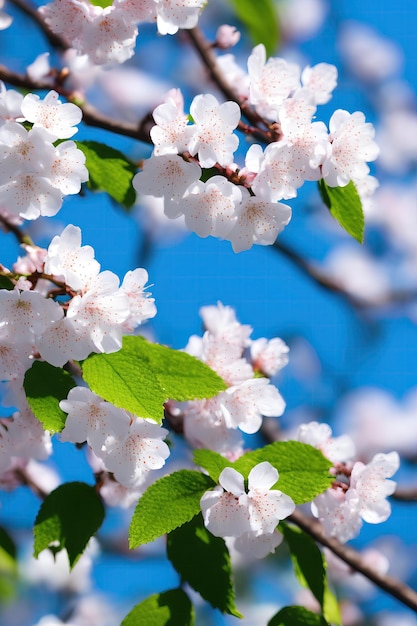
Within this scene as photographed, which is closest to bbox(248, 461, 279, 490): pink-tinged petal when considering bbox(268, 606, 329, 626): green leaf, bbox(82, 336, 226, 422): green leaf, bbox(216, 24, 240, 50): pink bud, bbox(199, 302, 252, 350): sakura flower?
bbox(82, 336, 226, 422): green leaf

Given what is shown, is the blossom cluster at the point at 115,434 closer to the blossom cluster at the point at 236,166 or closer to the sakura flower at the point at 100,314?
the sakura flower at the point at 100,314

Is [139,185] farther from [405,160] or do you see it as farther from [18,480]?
[405,160]

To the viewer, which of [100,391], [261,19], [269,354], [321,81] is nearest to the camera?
[100,391]

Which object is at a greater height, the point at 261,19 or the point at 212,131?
the point at 212,131

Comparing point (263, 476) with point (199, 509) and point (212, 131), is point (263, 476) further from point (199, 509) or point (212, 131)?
point (212, 131)

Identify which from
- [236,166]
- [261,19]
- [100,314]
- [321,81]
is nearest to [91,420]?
[100,314]

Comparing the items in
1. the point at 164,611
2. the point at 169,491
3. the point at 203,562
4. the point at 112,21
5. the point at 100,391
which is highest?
the point at 112,21
